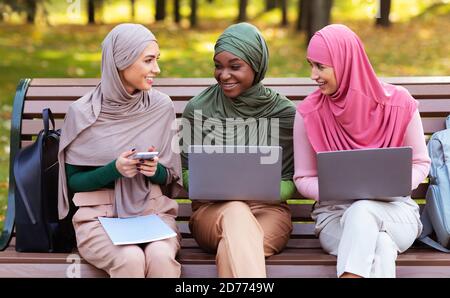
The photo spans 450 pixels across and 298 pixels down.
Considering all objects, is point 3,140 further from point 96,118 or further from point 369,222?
point 369,222

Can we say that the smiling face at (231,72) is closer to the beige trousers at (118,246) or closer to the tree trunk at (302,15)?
the beige trousers at (118,246)

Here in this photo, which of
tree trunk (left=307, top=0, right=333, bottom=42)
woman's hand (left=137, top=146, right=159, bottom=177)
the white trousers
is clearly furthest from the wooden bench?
tree trunk (left=307, top=0, right=333, bottom=42)

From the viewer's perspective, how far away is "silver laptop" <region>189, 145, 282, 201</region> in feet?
12.8

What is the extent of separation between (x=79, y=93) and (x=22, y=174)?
31.2 inches

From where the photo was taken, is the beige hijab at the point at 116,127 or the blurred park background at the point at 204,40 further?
the blurred park background at the point at 204,40

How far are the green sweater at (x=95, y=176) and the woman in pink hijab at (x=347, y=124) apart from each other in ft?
2.11

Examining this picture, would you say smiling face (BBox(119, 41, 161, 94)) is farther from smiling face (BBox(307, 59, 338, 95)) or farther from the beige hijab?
smiling face (BBox(307, 59, 338, 95))

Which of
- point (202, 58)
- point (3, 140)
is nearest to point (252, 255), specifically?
point (3, 140)

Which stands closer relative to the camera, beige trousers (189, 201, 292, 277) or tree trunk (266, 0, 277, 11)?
beige trousers (189, 201, 292, 277)

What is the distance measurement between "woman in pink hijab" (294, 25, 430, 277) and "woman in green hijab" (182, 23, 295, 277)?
16cm

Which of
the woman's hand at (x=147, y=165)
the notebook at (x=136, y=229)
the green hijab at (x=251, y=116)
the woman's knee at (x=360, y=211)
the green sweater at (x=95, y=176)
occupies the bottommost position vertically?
the notebook at (x=136, y=229)

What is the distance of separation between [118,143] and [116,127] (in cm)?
8

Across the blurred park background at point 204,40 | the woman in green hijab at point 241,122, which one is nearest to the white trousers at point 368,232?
the woman in green hijab at point 241,122

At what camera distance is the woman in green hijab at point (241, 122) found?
4.10 m
